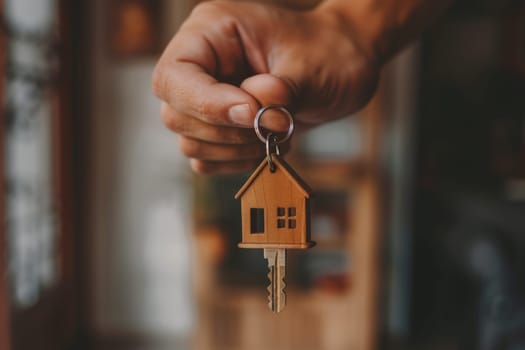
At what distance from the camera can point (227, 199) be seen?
2.83 m

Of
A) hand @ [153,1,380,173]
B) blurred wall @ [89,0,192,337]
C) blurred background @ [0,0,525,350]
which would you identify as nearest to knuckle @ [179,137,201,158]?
hand @ [153,1,380,173]

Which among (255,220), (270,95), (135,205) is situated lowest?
(135,205)

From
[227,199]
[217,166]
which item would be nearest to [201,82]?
[217,166]

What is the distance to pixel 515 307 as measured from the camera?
1.69 m

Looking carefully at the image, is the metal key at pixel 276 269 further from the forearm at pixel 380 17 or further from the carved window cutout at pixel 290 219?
the forearm at pixel 380 17

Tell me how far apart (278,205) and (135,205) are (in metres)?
2.66

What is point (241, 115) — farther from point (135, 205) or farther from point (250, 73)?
point (135, 205)

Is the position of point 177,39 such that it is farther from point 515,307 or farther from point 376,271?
point 376,271

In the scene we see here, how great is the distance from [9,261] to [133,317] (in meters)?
1.07

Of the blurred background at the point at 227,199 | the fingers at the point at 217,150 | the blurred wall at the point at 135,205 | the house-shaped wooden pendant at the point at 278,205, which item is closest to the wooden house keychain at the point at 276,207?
the house-shaped wooden pendant at the point at 278,205

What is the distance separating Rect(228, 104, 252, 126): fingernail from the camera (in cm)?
45

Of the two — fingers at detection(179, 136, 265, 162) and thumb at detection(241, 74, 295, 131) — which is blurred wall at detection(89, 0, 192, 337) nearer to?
fingers at detection(179, 136, 265, 162)

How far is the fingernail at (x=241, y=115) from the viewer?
45cm

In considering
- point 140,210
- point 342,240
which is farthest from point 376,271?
point 140,210
